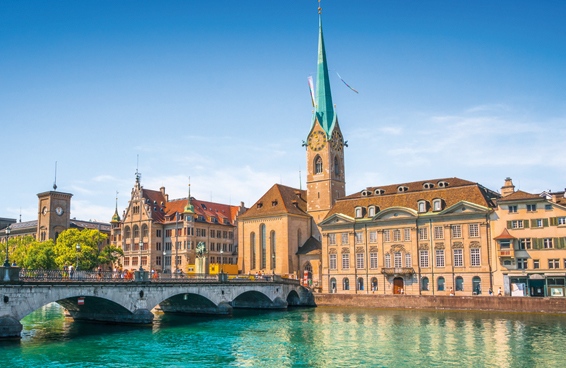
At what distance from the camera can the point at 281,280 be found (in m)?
77.9

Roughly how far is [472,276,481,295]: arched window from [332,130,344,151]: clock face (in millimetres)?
38667

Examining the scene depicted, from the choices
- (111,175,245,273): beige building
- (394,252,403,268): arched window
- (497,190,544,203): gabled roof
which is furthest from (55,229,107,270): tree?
(497,190,544,203): gabled roof

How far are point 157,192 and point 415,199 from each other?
54.0 meters

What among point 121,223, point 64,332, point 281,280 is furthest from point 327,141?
point 64,332

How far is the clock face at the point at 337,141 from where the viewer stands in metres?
105

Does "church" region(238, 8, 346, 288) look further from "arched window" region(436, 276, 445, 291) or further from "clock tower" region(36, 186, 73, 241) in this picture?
"clock tower" region(36, 186, 73, 241)

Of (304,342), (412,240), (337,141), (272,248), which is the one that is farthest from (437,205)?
(304,342)

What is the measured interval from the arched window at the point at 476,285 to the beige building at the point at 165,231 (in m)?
47.5

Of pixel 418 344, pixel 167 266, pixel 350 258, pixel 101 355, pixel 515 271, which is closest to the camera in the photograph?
pixel 101 355

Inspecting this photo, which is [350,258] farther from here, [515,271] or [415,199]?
[515,271]

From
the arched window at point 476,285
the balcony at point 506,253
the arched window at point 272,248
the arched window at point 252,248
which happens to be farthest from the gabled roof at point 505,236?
the arched window at point 252,248

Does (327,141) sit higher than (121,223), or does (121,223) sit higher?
(327,141)

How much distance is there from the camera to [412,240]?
259 feet

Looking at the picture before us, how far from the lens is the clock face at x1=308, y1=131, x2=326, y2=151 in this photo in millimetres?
104000
